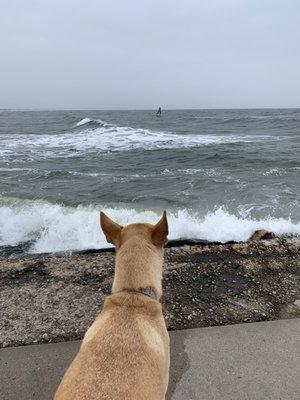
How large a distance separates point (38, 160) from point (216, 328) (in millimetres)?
18881

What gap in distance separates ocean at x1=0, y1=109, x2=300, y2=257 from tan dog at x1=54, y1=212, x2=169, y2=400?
5372 millimetres

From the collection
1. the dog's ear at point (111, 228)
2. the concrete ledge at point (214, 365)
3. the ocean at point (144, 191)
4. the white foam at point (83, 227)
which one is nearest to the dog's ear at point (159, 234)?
the dog's ear at point (111, 228)

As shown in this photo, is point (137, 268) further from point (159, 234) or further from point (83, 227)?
point (83, 227)

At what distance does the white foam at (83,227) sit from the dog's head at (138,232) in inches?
200

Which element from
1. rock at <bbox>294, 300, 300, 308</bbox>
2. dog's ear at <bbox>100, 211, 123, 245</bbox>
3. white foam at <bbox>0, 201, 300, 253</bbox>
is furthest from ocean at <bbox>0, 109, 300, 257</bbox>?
dog's ear at <bbox>100, 211, 123, 245</bbox>

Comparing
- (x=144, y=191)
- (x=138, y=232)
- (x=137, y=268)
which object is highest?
(x=138, y=232)

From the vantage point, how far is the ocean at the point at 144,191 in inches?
345

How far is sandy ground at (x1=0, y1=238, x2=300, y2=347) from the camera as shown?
3.97m

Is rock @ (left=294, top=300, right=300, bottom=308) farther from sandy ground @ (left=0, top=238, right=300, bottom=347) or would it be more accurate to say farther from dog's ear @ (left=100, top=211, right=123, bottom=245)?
dog's ear @ (left=100, top=211, right=123, bottom=245)

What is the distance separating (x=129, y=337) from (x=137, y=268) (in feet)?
1.55

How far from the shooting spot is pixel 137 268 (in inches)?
106

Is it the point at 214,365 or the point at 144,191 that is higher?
the point at 214,365

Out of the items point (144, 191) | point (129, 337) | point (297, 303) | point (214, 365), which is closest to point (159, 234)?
point (129, 337)

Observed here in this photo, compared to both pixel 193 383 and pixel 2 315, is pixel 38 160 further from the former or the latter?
pixel 193 383
